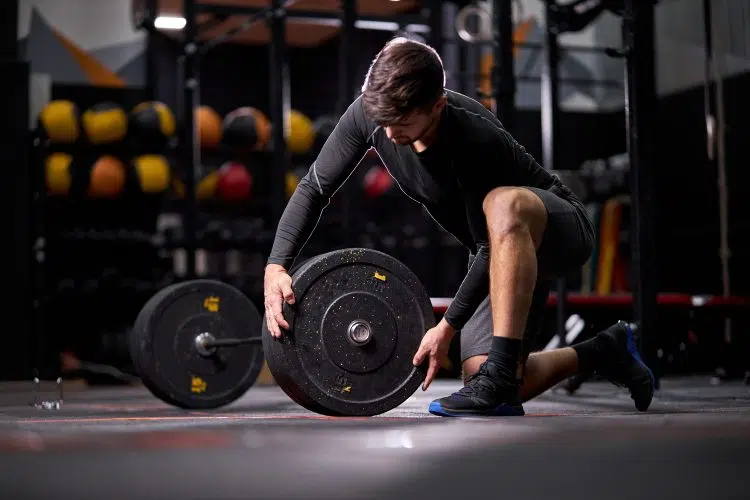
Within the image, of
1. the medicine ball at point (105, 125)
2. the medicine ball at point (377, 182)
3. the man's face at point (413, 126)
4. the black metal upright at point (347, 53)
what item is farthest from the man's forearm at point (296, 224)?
the medicine ball at point (377, 182)

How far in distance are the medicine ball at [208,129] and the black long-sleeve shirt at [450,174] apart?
4723mm

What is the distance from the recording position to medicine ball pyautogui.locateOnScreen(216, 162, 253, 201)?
721cm

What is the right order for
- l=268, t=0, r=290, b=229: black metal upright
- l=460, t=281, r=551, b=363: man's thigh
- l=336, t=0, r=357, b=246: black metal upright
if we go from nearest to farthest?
1. l=460, t=281, r=551, b=363: man's thigh
2. l=336, t=0, r=357, b=246: black metal upright
3. l=268, t=0, r=290, b=229: black metal upright

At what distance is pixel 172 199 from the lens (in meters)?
7.64

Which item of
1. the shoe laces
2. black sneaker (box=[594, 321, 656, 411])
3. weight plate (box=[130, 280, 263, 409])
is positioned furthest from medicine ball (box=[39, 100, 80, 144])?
the shoe laces

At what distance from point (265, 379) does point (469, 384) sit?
10.8 feet

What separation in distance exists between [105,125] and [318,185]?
4.43 meters

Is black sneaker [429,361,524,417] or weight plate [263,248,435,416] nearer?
black sneaker [429,361,524,417]

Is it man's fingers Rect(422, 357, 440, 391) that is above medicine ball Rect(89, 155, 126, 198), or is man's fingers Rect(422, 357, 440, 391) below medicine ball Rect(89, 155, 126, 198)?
below

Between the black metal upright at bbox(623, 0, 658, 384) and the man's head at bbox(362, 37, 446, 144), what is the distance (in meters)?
1.87

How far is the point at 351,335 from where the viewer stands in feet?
8.21

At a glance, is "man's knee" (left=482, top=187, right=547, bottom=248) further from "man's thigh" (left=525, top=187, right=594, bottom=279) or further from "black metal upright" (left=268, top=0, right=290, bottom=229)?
"black metal upright" (left=268, top=0, right=290, bottom=229)

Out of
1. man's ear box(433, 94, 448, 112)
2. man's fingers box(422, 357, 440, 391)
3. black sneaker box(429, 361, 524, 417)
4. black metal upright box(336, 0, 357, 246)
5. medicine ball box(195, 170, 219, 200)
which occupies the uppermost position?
black metal upright box(336, 0, 357, 246)

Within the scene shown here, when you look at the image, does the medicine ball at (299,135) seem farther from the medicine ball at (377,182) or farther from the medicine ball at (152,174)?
the medicine ball at (152,174)
